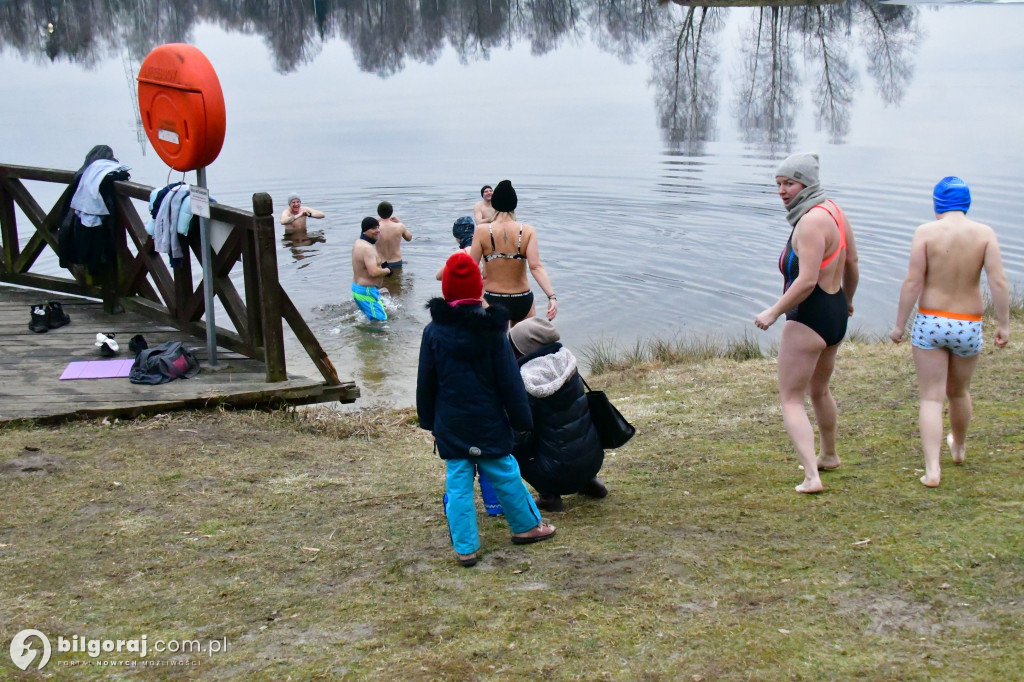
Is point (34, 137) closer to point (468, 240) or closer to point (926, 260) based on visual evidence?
point (468, 240)

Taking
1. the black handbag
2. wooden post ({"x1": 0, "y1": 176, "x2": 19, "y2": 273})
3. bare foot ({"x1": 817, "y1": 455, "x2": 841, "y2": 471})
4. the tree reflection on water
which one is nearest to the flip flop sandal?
the black handbag

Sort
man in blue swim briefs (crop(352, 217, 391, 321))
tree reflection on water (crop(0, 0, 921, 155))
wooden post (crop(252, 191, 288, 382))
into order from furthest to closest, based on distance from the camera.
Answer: tree reflection on water (crop(0, 0, 921, 155))
man in blue swim briefs (crop(352, 217, 391, 321))
wooden post (crop(252, 191, 288, 382))

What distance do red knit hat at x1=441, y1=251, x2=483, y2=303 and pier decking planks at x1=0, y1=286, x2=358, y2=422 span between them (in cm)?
344

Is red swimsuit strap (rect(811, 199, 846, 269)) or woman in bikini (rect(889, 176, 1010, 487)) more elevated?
red swimsuit strap (rect(811, 199, 846, 269))

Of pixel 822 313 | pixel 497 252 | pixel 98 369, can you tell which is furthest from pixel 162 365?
pixel 822 313

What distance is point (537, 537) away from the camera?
17.1 ft

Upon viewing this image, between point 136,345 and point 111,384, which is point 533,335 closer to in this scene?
point 111,384

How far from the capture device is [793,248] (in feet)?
17.6

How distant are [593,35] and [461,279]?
3448 centimetres

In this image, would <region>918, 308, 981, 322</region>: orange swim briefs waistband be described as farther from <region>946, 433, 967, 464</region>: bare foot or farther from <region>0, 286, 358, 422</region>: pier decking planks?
<region>0, 286, 358, 422</region>: pier decking planks

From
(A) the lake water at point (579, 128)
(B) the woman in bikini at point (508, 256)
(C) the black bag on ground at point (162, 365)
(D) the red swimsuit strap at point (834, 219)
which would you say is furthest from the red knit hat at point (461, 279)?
(A) the lake water at point (579, 128)

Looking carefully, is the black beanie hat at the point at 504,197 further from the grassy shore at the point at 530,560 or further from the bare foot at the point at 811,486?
the bare foot at the point at 811,486

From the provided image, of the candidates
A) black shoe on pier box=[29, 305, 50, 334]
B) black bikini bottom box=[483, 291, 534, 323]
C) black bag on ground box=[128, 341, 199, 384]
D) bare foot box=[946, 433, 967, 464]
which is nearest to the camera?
bare foot box=[946, 433, 967, 464]

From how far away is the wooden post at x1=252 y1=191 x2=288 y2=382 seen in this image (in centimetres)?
766
